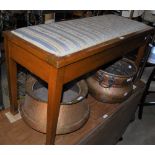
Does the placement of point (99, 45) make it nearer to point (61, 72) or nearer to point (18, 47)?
point (61, 72)

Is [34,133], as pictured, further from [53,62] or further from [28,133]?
[53,62]

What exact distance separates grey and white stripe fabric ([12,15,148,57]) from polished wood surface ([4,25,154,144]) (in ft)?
0.09

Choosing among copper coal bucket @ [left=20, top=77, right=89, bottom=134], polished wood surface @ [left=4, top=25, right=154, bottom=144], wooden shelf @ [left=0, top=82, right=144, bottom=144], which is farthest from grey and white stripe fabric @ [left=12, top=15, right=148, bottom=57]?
wooden shelf @ [left=0, top=82, right=144, bottom=144]

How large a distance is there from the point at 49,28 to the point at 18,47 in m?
0.18

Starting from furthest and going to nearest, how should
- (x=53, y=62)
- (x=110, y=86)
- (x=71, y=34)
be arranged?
1. (x=110, y=86)
2. (x=71, y=34)
3. (x=53, y=62)

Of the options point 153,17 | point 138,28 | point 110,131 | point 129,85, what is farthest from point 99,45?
point 153,17

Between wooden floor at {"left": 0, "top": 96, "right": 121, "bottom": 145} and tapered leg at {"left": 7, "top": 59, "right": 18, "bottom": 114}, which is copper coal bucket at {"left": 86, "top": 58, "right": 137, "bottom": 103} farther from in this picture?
tapered leg at {"left": 7, "top": 59, "right": 18, "bottom": 114}

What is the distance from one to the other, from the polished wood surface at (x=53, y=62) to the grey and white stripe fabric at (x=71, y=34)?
3 centimetres

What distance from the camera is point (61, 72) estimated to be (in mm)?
767

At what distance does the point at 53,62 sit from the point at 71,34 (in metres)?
0.24

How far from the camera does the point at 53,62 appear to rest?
0.74 metres

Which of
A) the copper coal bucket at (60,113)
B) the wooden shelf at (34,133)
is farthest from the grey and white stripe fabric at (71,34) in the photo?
the wooden shelf at (34,133)

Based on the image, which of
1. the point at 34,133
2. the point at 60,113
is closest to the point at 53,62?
the point at 60,113

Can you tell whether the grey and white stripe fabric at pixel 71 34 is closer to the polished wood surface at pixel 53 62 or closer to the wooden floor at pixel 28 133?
the polished wood surface at pixel 53 62
